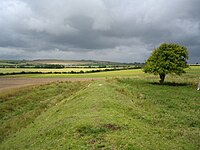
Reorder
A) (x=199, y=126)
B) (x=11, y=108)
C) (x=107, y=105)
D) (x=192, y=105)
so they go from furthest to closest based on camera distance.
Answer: (x=11, y=108)
(x=192, y=105)
(x=107, y=105)
(x=199, y=126)

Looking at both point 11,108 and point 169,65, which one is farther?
point 169,65

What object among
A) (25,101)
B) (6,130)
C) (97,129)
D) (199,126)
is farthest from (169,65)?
(97,129)

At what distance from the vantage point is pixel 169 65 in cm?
4975

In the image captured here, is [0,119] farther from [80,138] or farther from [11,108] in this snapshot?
[80,138]

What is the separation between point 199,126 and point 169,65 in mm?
31575

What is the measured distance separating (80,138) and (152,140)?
4.10 metres

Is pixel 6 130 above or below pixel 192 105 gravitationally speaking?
below

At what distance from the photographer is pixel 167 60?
51.1 metres

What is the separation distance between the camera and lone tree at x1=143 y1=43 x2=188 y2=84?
49.9m

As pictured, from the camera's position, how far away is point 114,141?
12.6 meters

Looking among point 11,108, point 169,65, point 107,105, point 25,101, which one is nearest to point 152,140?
point 107,105

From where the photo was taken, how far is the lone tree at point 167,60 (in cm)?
4988

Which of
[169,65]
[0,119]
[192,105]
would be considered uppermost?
[169,65]

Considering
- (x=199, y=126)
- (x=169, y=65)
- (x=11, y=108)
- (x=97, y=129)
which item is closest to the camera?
(x=97, y=129)
